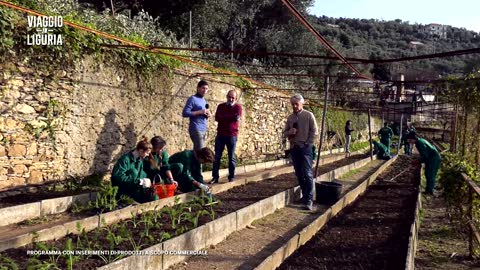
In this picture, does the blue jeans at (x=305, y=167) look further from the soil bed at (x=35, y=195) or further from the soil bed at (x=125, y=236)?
the soil bed at (x=35, y=195)

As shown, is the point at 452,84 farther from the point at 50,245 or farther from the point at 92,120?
the point at 50,245

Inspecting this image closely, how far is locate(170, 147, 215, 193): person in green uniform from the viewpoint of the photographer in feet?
20.0

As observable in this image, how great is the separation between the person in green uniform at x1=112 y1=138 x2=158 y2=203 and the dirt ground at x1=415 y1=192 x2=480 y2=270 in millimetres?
3219

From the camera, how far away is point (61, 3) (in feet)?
25.8

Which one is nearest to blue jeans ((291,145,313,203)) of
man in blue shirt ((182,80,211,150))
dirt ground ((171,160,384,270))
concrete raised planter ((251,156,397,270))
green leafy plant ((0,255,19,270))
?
dirt ground ((171,160,384,270))

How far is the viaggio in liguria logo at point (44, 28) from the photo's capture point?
18.7ft

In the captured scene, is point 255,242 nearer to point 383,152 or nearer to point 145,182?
point 145,182

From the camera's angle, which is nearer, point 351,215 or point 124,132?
point 351,215

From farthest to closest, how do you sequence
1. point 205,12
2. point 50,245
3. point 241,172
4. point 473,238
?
point 205,12, point 241,172, point 473,238, point 50,245

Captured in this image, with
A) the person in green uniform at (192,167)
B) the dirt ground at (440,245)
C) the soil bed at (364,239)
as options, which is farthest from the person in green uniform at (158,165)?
the dirt ground at (440,245)

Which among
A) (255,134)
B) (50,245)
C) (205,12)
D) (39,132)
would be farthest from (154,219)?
(205,12)

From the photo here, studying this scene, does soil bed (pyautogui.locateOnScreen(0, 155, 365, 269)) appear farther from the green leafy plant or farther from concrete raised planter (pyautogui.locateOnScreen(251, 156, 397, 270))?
concrete raised planter (pyautogui.locateOnScreen(251, 156, 397, 270))

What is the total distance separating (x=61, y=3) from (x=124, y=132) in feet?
8.16

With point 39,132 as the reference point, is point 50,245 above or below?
below
